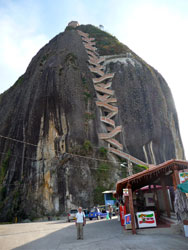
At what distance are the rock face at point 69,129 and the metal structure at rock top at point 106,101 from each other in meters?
0.97

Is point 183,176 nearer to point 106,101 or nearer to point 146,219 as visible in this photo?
point 146,219

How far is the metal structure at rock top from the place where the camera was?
34125mm

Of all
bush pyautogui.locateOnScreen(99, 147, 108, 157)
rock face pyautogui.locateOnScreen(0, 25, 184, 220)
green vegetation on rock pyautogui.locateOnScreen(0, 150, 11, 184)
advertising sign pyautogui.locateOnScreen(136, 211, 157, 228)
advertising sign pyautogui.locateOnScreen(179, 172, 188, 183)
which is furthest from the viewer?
green vegetation on rock pyautogui.locateOnScreen(0, 150, 11, 184)

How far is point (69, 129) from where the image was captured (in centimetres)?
3188

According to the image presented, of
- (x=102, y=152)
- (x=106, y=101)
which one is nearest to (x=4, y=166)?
(x=102, y=152)

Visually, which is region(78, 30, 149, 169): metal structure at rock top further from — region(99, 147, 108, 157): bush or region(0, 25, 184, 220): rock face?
region(99, 147, 108, 157): bush

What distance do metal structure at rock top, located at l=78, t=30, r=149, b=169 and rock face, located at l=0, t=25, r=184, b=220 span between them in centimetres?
97

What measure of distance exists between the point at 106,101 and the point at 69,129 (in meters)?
9.83

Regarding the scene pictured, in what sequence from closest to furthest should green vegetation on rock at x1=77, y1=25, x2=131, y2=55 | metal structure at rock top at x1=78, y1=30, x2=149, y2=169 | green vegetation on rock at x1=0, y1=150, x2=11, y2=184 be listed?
1. metal structure at rock top at x1=78, y1=30, x2=149, y2=169
2. green vegetation on rock at x1=0, y1=150, x2=11, y2=184
3. green vegetation on rock at x1=77, y1=25, x2=131, y2=55

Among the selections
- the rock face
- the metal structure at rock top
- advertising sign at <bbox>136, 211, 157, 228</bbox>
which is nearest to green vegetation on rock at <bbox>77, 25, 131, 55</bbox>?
the rock face

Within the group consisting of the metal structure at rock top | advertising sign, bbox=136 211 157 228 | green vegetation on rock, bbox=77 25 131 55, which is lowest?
advertising sign, bbox=136 211 157 228

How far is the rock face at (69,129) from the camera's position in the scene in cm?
2792

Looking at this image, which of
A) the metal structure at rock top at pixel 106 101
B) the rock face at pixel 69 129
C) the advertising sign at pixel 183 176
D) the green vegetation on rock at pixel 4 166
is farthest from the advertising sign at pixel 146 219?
the green vegetation on rock at pixel 4 166

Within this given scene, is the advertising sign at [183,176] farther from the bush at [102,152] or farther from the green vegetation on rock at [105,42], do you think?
the green vegetation on rock at [105,42]
